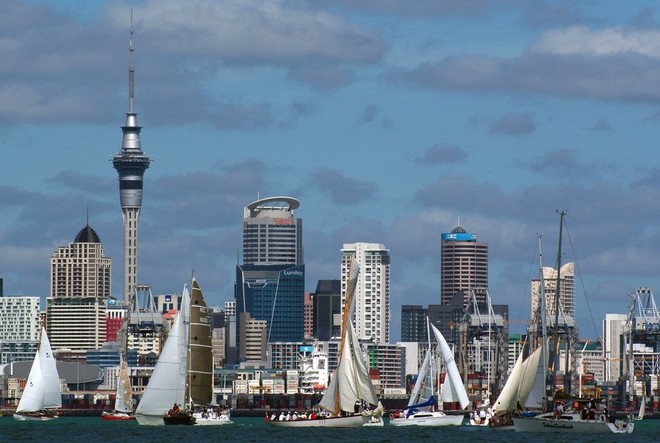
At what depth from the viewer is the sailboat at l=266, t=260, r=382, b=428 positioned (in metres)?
128

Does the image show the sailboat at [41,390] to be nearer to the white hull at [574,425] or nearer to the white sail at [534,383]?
the white sail at [534,383]

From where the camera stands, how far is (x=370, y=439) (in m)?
121

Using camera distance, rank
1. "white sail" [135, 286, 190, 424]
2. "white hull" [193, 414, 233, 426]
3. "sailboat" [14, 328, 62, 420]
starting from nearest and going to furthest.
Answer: "white sail" [135, 286, 190, 424] < "white hull" [193, 414, 233, 426] < "sailboat" [14, 328, 62, 420]

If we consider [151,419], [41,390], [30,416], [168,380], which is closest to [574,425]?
[168,380]

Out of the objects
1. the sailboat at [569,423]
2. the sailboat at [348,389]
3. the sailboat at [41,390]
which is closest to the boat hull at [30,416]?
the sailboat at [41,390]

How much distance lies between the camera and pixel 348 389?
128 metres

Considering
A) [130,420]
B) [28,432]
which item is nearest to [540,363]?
[28,432]

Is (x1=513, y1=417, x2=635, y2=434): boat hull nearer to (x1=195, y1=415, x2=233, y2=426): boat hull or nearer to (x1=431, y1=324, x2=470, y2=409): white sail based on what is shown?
(x1=195, y1=415, x2=233, y2=426): boat hull

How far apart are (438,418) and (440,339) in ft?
36.7

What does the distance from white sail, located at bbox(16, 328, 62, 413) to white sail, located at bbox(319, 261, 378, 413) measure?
5201 centimetres

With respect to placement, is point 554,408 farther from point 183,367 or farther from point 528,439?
point 183,367

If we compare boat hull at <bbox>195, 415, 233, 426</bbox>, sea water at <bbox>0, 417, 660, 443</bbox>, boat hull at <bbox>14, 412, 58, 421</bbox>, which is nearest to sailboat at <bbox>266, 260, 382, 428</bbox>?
sea water at <bbox>0, 417, 660, 443</bbox>

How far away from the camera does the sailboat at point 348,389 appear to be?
12812 cm

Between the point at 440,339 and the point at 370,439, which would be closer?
the point at 370,439
